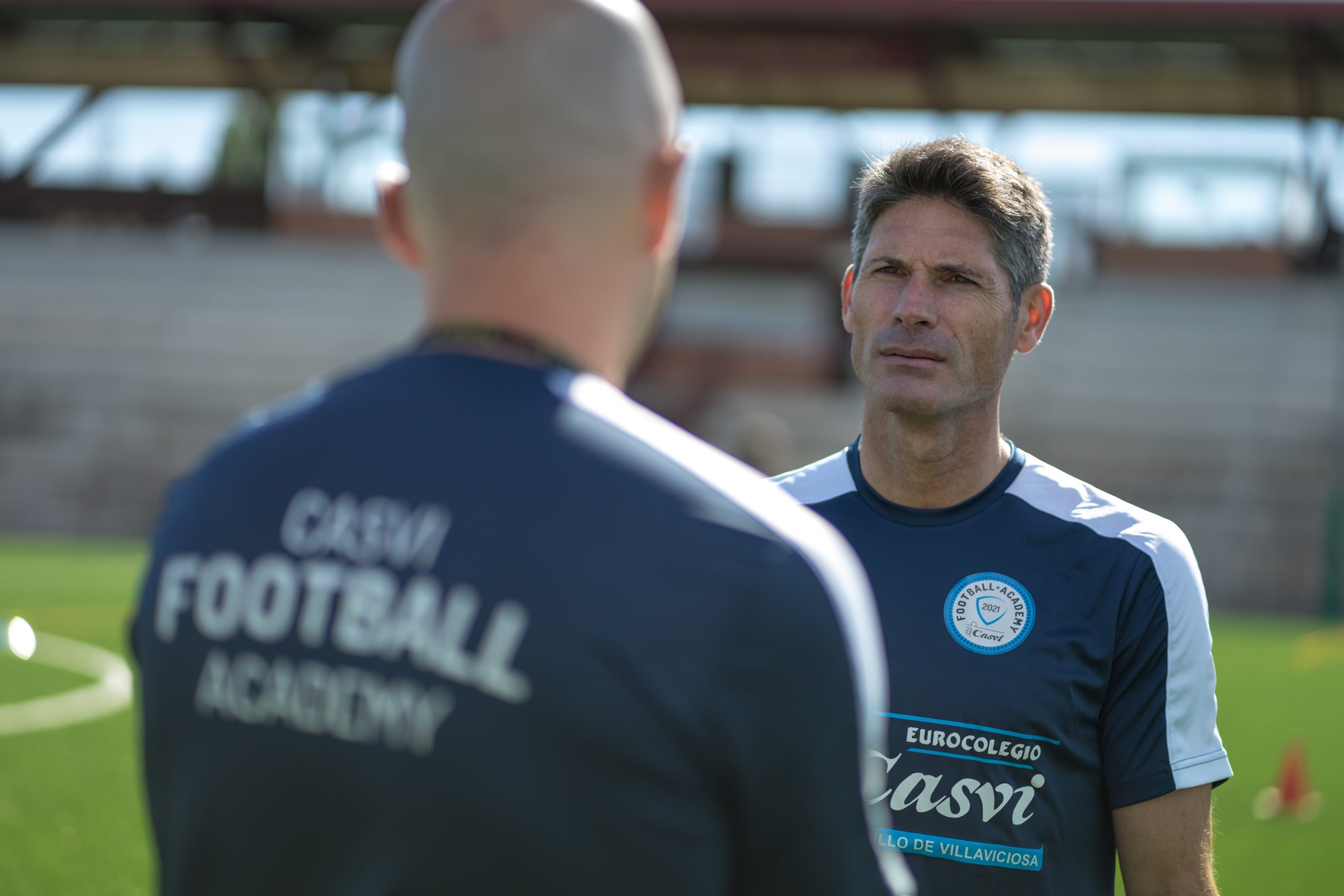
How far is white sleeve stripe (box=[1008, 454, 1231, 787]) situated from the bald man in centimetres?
129

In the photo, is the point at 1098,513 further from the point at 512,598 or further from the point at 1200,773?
the point at 512,598

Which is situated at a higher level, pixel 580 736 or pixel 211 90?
pixel 211 90

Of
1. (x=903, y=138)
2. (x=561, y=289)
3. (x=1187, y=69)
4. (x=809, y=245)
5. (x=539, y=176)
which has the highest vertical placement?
(x=1187, y=69)

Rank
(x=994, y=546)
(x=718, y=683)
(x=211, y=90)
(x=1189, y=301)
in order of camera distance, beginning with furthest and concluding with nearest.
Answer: (x=211, y=90) → (x=1189, y=301) → (x=994, y=546) → (x=718, y=683)

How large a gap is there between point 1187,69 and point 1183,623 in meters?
25.5

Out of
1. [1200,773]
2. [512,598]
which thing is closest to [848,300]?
[1200,773]

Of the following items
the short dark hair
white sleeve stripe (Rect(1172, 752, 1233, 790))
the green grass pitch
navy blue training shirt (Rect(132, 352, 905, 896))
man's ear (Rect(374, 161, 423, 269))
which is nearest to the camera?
navy blue training shirt (Rect(132, 352, 905, 896))

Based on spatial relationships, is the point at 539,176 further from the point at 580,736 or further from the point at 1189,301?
the point at 1189,301

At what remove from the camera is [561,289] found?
4.28 ft

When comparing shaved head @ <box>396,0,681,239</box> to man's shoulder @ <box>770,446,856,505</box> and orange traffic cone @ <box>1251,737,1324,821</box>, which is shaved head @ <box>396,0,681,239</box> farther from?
orange traffic cone @ <box>1251,737,1324,821</box>

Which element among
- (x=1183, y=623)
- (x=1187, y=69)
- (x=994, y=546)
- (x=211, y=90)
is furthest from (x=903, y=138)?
(x=211, y=90)

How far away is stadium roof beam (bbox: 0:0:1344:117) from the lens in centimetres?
2338

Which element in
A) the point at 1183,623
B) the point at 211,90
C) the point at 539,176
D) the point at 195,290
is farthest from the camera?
the point at 211,90

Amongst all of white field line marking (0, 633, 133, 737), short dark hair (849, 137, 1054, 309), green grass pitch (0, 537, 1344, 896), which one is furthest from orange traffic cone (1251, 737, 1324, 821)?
white field line marking (0, 633, 133, 737)
